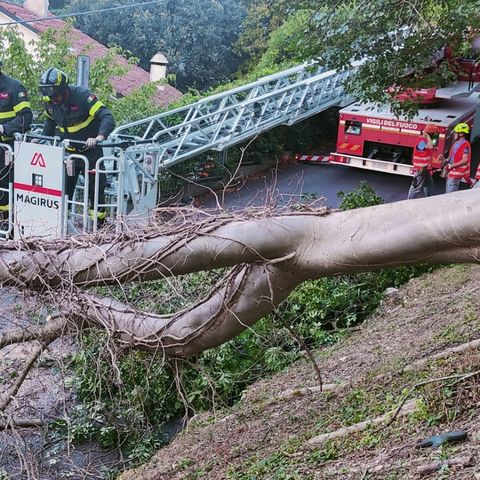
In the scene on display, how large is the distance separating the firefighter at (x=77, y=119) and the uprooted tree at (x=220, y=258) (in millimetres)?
3658

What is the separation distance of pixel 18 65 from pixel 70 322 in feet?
25.5

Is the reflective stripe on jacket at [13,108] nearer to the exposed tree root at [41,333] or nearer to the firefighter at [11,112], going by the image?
the firefighter at [11,112]

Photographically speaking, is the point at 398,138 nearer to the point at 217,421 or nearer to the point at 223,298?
the point at 217,421

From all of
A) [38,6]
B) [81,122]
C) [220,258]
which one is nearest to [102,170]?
[81,122]

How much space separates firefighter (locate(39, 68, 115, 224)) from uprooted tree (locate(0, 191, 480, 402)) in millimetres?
3658

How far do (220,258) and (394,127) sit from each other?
1005 cm

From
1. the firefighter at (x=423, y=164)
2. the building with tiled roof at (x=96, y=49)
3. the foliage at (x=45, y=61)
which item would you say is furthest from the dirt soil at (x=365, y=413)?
the building with tiled roof at (x=96, y=49)

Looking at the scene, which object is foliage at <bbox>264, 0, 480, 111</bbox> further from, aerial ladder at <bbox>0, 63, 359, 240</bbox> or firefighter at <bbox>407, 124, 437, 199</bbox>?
firefighter at <bbox>407, 124, 437, 199</bbox>

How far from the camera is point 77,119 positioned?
28.7ft

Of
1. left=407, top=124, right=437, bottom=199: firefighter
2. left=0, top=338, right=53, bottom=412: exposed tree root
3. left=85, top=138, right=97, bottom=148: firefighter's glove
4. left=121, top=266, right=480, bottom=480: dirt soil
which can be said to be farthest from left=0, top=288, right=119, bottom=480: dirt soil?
left=407, top=124, right=437, bottom=199: firefighter

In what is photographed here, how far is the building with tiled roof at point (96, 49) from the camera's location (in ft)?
63.1

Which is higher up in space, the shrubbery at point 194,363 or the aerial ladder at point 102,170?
the aerial ladder at point 102,170

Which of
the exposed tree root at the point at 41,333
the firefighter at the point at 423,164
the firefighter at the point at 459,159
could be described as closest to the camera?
the exposed tree root at the point at 41,333

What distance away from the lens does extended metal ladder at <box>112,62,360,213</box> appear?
28.9ft
